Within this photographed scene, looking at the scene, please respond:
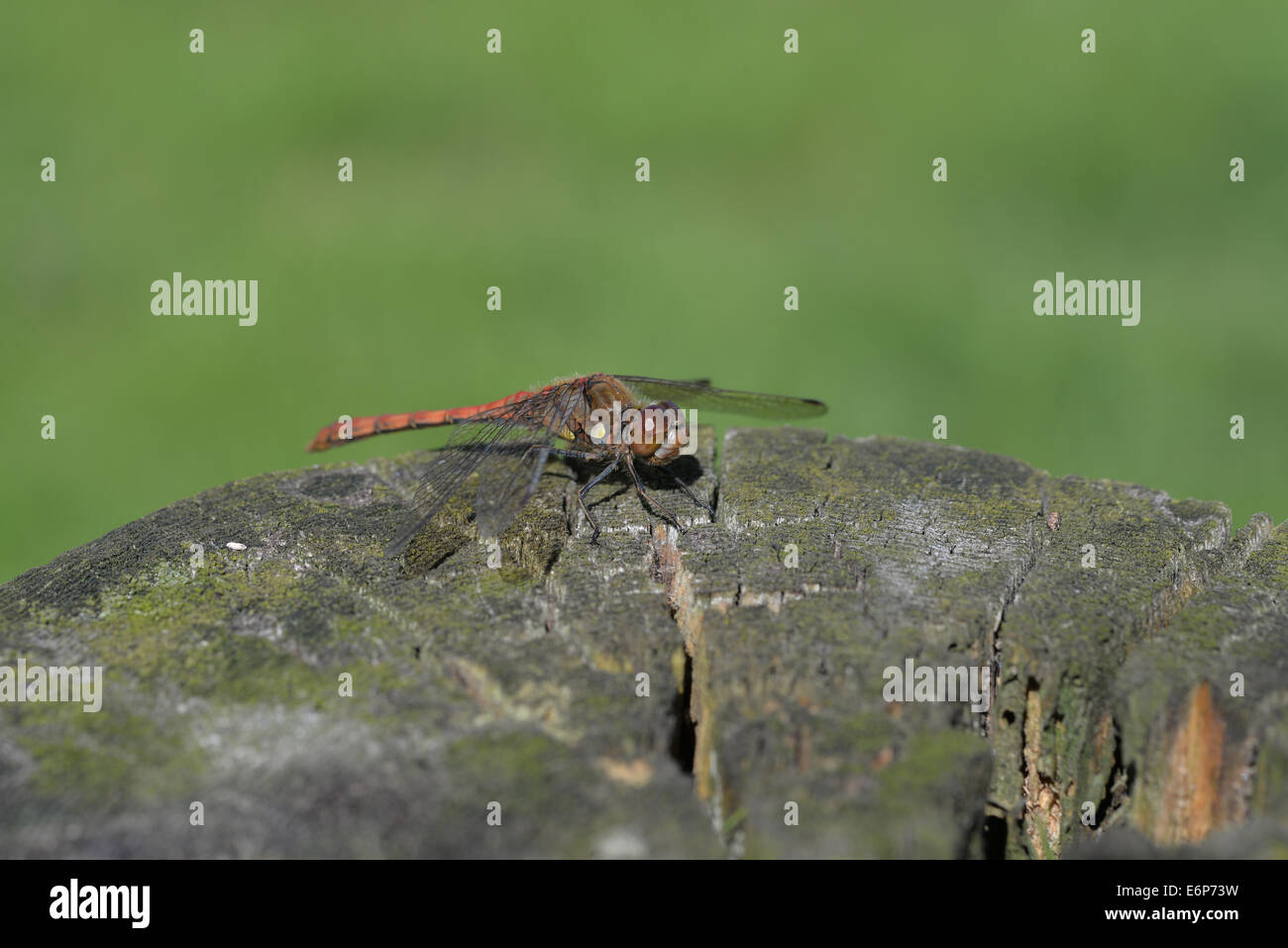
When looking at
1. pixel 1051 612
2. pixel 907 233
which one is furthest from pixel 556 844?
pixel 907 233

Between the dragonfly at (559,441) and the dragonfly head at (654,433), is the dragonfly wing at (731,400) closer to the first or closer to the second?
the dragonfly at (559,441)

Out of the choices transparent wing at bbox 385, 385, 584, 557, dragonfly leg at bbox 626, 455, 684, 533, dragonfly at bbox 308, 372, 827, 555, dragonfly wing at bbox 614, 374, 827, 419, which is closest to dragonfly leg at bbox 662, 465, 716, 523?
dragonfly at bbox 308, 372, 827, 555

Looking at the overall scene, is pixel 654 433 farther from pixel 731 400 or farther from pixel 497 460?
pixel 731 400

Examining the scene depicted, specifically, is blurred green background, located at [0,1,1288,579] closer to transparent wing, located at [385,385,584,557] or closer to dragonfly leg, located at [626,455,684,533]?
transparent wing, located at [385,385,584,557]

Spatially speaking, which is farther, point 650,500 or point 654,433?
point 654,433

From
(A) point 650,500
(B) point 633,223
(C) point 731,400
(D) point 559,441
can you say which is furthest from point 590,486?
(B) point 633,223

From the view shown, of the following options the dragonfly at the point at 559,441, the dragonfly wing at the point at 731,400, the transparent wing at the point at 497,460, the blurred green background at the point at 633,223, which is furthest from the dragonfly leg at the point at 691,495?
the blurred green background at the point at 633,223
